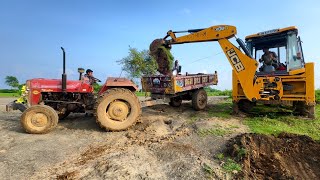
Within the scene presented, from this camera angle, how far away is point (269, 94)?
9812 millimetres

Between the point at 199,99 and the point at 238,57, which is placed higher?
the point at 238,57

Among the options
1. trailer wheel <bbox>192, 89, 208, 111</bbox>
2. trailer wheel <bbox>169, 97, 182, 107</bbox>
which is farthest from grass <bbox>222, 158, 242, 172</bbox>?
trailer wheel <bbox>169, 97, 182, 107</bbox>

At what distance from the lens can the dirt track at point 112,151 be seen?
4922 mm

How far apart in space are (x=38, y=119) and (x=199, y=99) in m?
6.05

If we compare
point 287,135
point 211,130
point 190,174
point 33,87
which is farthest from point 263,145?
point 33,87

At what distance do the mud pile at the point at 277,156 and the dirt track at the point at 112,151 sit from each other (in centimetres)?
48

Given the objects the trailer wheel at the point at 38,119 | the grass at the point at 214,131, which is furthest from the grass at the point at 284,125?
the trailer wheel at the point at 38,119

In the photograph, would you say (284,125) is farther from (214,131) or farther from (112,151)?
(112,151)

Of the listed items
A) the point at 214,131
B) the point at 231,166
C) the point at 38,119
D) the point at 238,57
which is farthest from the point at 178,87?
the point at 231,166

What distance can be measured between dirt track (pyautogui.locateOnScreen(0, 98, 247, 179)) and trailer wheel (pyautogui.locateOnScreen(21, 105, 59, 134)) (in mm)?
198

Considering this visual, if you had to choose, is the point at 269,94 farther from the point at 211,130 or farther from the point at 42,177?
the point at 42,177

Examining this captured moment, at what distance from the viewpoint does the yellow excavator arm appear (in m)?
9.88

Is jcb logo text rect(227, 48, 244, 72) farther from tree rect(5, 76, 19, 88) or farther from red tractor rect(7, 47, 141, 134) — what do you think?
tree rect(5, 76, 19, 88)

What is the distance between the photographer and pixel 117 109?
793cm
